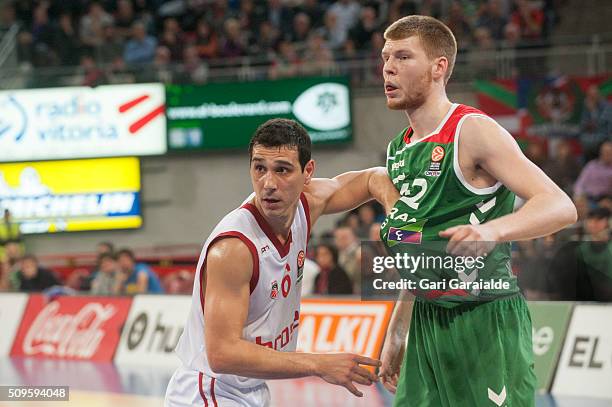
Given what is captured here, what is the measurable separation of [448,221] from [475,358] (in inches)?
22.5

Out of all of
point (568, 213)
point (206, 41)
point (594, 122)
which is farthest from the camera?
point (206, 41)

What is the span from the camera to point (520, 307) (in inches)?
165

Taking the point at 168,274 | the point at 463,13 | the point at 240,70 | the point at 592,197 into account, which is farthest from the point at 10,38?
the point at 592,197

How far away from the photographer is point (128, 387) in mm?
9758

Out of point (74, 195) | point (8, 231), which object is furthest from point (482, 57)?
point (8, 231)

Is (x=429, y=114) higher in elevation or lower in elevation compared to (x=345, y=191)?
higher

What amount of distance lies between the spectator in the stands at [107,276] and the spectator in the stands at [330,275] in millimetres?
3096

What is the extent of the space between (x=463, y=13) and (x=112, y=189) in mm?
6345

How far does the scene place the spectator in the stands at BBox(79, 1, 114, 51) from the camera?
57.6 ft

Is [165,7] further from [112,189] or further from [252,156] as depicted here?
[252,156]

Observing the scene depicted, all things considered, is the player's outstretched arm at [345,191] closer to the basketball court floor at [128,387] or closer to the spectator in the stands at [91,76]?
the basketball court floor at [128,387]

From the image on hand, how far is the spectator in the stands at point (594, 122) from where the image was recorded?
521 inches

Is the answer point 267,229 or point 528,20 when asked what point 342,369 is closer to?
point 267,229

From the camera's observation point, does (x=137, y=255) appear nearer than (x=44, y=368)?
No
